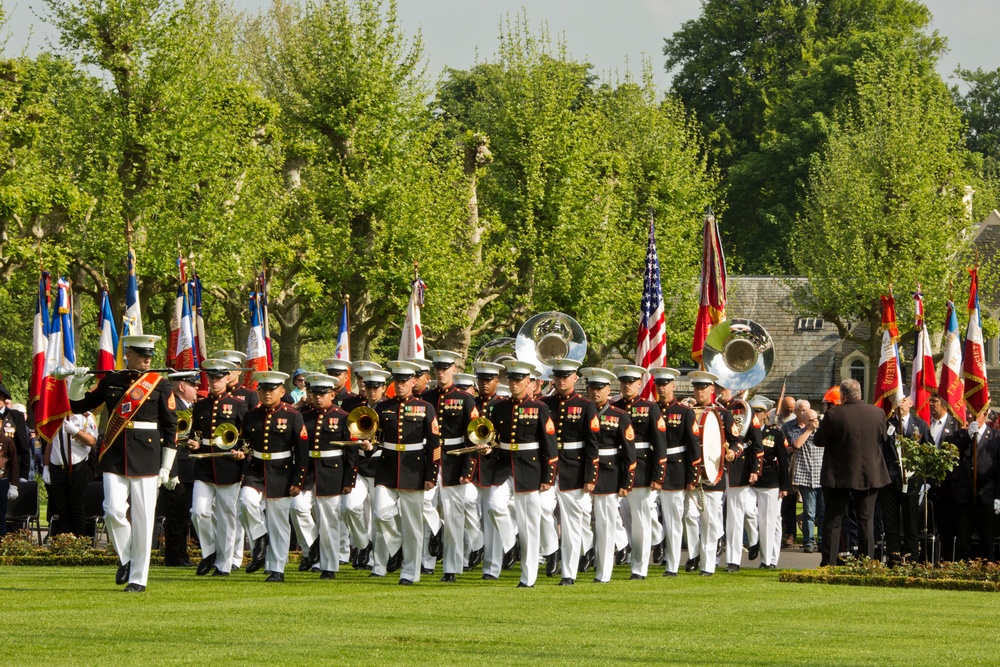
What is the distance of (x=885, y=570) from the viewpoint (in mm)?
16781

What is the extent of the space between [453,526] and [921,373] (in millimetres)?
9817

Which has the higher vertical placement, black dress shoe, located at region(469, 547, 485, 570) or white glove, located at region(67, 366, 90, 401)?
white glove, located at region(67, 366, 90, 401)

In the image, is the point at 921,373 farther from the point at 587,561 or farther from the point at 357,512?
the point at 357,512

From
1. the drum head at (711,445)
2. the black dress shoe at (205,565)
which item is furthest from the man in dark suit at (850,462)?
the black dress shoe at (205,565)

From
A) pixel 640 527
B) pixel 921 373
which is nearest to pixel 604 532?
pixel 640 527

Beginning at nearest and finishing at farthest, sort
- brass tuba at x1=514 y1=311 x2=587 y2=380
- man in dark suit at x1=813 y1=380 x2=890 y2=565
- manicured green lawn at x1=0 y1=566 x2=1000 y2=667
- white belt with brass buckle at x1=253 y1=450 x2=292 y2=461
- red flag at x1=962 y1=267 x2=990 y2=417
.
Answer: manicured green lawn at x1=0 y1=566 x2=1000 y2=667, white belt with brass buckle at x1=253 y1=450 x2=292 y2=461, man in dark suit at x1=813 y1=380 x2=890 y2=565, red flag at x1=962 y1=267 x2=990 y2=417, brass tuba at x1=514 y1=311 x2=587 y2=380

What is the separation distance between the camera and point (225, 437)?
16938 mm

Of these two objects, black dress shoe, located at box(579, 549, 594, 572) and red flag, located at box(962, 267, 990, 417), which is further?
red flag, located at box(962, 267, 990, 417)

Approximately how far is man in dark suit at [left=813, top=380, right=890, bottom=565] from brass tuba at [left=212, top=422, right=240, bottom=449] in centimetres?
602

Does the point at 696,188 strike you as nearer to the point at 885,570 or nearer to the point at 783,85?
the point at 783,85

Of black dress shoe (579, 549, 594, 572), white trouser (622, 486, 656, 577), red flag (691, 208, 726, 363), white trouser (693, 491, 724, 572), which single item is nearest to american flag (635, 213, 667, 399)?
red flag (691, 208, 726, 363)

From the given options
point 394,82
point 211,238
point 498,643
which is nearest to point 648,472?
point 498,643

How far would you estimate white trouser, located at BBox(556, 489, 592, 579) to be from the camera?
16.3m

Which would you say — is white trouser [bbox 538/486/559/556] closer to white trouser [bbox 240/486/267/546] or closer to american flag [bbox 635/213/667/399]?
white trouser [bbox 240/486/267/546]
